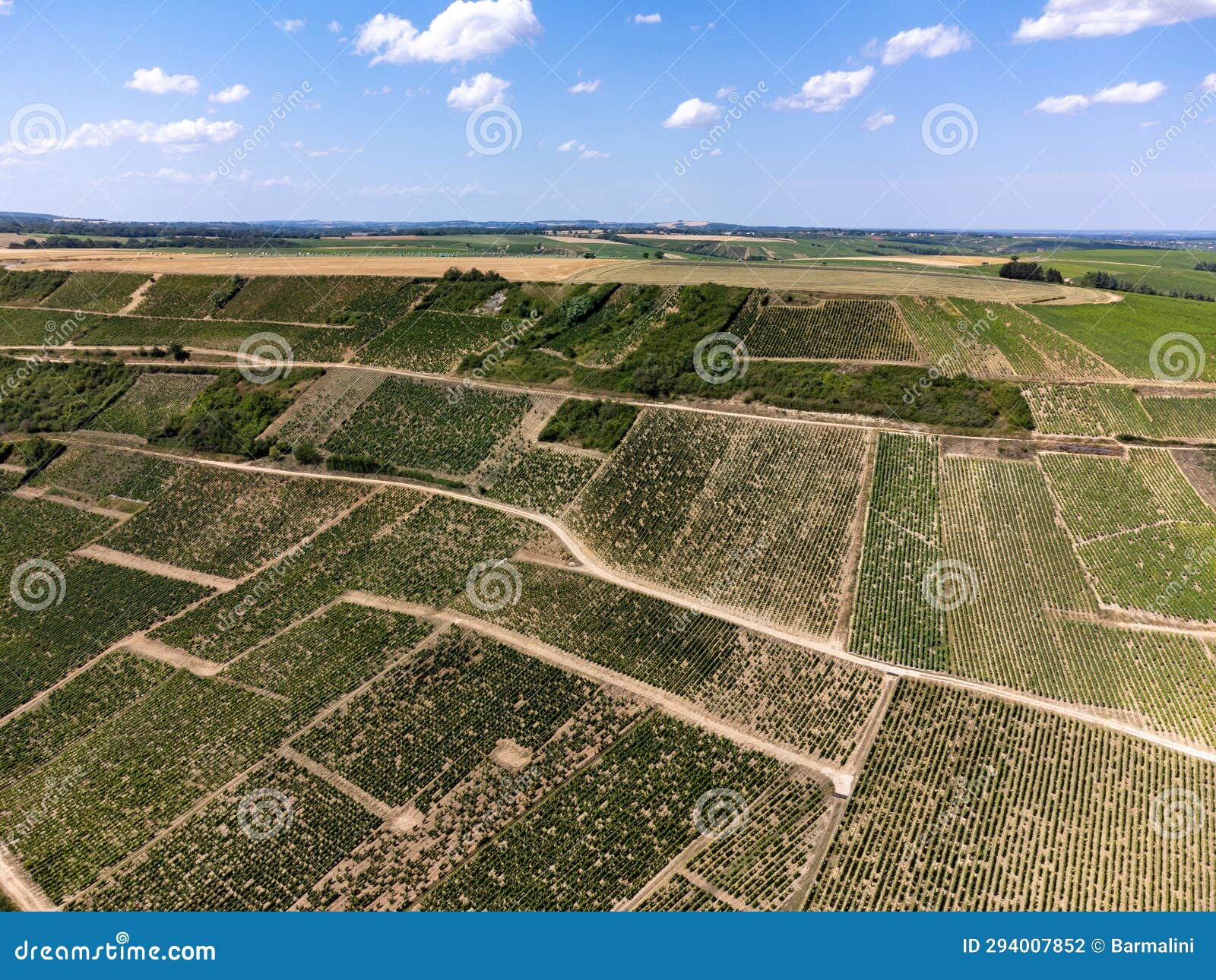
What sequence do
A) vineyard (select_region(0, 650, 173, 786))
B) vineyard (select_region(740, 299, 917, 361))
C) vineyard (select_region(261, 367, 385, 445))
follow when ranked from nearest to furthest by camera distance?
vineyard (select_region(0, 650, 173, 786)) < vineyard (select_region(740, 299, 917, 361)) < vineyard (select_region(261, 367, 385, 445))

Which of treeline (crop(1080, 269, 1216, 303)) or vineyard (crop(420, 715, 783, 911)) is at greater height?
treeline (crop(1080, 269, 1216, 303))

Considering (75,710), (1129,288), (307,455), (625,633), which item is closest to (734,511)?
(625,633)

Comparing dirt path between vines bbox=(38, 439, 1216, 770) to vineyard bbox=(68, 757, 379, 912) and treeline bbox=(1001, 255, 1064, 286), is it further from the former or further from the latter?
treeline bbox=(1001, 255, 1064, 286)

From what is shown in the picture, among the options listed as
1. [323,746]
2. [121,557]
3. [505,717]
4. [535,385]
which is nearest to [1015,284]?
[535,385]

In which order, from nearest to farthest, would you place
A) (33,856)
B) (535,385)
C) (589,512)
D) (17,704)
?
(33,856) → (17,704) → (589,512) → (535,385)

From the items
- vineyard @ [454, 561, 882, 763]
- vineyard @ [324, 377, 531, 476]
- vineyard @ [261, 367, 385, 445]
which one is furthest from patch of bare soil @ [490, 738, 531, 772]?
vineyard @ [261, 367, 385, 445]

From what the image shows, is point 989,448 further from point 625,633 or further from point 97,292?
point 97,292

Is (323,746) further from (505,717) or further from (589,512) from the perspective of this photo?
(589,512)
